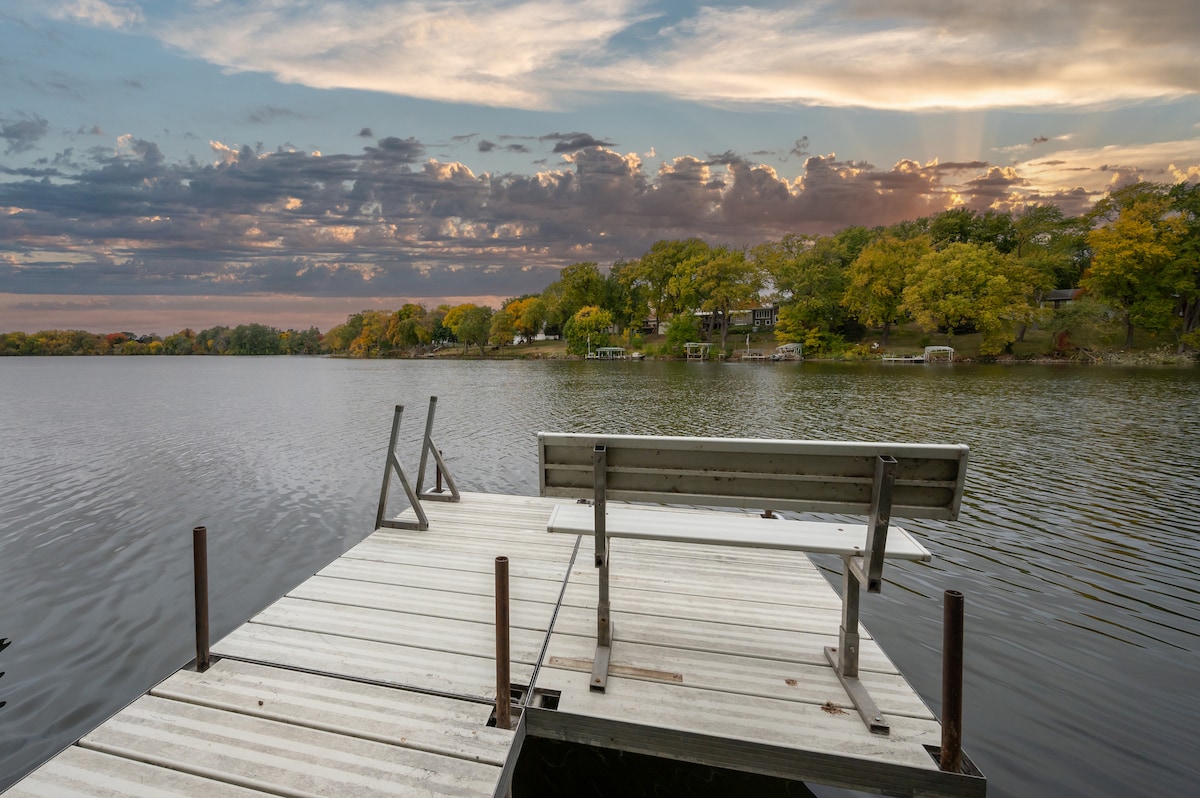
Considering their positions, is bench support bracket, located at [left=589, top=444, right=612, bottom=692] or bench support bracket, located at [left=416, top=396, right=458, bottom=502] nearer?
bench support bracket, located at [left=589, top=444, right=612, bottom=692]

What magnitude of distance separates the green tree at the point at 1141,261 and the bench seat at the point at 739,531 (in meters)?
73.7

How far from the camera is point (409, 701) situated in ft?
10.8

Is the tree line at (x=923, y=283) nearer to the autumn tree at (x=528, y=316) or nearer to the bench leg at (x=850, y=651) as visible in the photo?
the autumn tree at (x=528, y=316)

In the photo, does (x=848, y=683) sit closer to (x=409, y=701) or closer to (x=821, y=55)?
(x=409, y=701)

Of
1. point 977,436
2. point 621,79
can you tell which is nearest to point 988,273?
point 621,79

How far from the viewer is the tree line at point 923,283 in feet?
182

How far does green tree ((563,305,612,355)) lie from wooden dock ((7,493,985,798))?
86187mm

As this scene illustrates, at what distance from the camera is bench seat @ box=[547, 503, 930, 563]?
11.2ft

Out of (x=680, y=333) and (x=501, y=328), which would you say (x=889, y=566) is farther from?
(x=501, y=328)

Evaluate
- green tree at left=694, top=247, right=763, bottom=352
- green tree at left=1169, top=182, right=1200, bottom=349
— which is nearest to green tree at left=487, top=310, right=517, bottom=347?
green tree at left=694, top=247, right=763, bottom=352

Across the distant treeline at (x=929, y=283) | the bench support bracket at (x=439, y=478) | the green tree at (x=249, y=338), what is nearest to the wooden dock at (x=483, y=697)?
the bench support bracket at (x=439, y=478)

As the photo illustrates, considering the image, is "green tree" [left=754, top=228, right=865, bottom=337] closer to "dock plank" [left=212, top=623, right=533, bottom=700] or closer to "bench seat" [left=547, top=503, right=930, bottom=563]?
"bench seat" [left=547, top=503, right=930, bottom=563]

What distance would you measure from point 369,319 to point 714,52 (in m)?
134

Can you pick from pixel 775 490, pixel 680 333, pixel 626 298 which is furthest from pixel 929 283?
pixel 775 490
